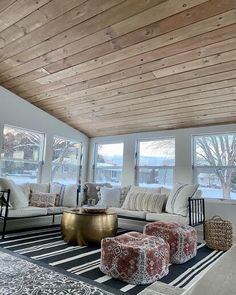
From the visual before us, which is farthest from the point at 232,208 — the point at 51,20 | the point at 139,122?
the point at 51,20

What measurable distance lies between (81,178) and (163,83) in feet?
11.2

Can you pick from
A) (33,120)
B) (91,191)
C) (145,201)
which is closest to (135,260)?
(145,201)

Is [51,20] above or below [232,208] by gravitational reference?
above

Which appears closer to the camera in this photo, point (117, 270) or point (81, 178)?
point (117, 270)

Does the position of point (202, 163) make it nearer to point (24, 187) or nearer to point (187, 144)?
point (187, 144)

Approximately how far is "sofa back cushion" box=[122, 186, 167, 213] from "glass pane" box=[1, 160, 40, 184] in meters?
2.06

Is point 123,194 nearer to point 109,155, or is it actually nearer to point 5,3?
point 109,155

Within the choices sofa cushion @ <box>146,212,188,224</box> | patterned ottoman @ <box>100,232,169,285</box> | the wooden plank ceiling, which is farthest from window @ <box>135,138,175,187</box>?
patterned ottoman @ <box>100,232,169,285</box>

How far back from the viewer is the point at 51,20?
316cm

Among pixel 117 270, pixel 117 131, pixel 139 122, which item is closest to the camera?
pixel 117 270

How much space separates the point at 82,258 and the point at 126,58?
2.66m

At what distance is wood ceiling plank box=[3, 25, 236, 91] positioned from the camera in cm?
289

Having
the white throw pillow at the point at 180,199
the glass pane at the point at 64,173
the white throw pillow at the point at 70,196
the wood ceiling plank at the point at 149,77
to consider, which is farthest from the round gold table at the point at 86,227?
the glass pane at the point at 64,173

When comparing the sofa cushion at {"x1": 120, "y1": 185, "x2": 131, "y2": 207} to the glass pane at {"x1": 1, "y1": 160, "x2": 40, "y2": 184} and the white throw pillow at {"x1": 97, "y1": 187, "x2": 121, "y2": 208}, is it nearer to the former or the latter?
the white throw pillow at {"x1": 97, "y1": 187, "x2": 121, "y2": 208}
